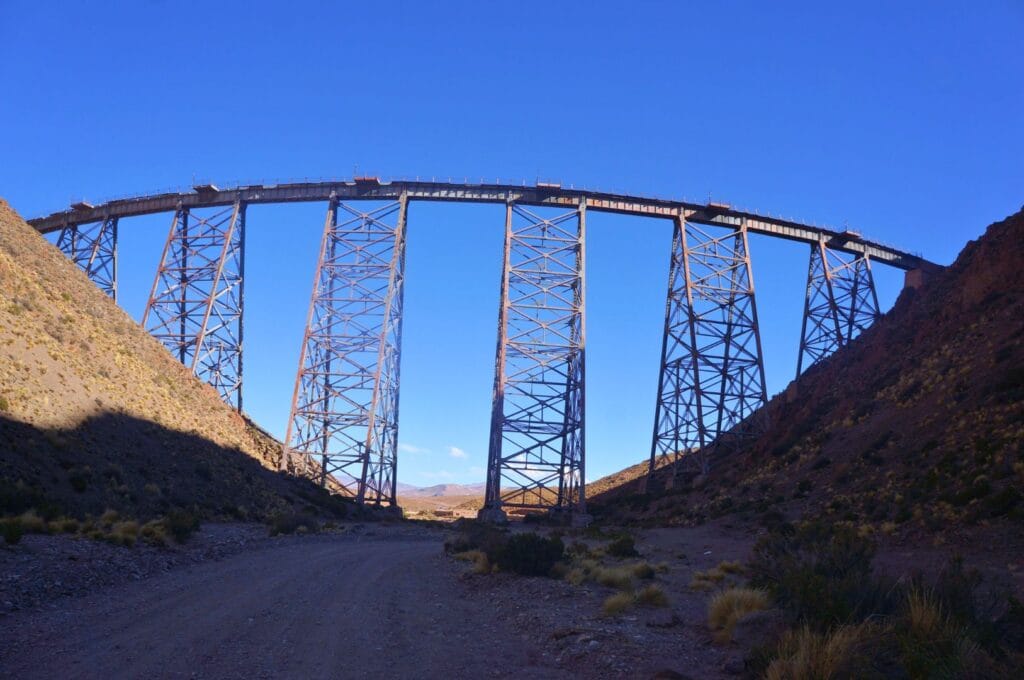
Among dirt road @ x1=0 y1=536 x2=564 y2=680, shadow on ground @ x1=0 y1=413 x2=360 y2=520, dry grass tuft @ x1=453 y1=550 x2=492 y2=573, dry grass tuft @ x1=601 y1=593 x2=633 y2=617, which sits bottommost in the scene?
dirt road @ x1=0 y1=536 x2=564 y2=680

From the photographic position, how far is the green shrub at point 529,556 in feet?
34.7

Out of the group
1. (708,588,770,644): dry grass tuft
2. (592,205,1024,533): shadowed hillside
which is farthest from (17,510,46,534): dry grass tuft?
(592,205,1024,533): shadowed hillside

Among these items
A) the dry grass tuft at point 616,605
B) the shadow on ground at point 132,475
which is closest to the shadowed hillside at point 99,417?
the shadow on ground at point 132,475

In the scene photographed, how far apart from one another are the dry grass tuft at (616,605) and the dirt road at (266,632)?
1.12m

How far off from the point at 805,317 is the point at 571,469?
1261cm

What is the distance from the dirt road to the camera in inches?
214

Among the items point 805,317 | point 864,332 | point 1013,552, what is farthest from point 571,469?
point 1013,552

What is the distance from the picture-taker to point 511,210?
3008 centimetres

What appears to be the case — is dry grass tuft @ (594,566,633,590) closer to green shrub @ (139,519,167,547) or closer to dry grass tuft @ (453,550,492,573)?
dry grass tuft @ (453,550,492,573)

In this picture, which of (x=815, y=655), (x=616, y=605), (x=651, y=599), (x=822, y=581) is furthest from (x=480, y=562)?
(x=815, y=655)

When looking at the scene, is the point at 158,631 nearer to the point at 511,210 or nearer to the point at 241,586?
the point at 241,586

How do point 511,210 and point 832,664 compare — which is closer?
Answer: point 832,664

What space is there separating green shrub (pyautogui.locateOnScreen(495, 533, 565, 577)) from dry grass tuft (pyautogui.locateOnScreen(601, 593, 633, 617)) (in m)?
2.45

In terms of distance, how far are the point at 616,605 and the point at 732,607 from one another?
52.5 inches
